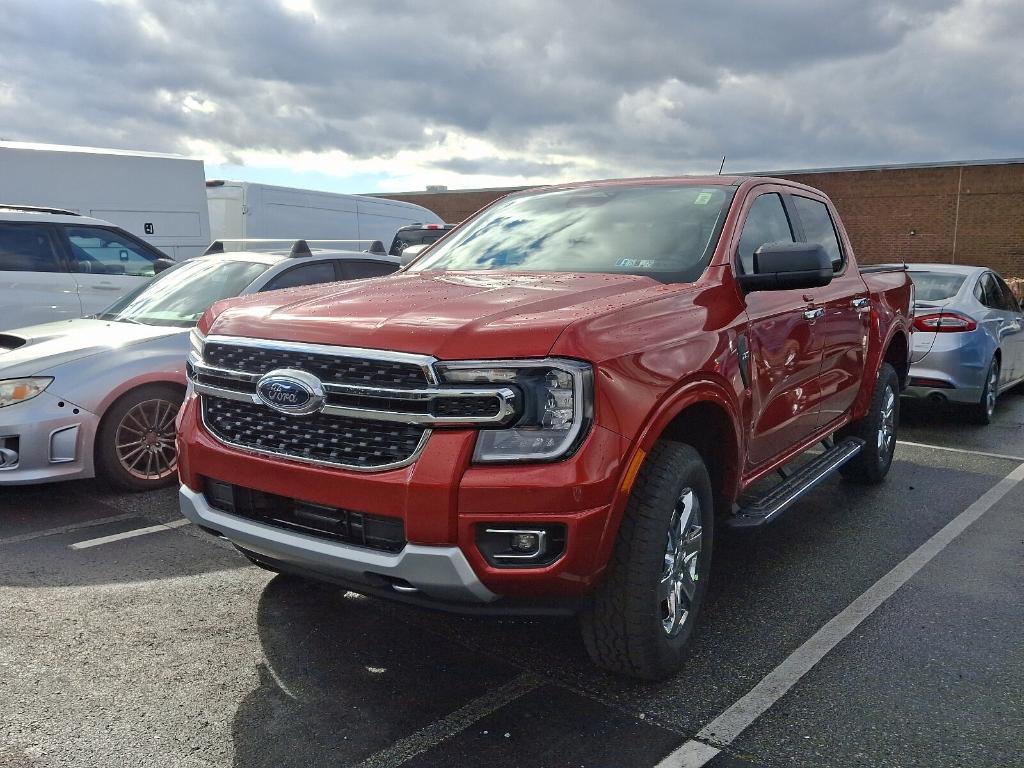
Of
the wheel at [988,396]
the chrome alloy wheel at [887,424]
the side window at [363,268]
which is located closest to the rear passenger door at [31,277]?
the side window at [363,268]

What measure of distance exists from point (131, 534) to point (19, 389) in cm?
112

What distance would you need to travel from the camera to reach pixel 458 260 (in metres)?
4.58

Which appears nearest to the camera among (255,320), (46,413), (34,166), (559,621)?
(255,320)

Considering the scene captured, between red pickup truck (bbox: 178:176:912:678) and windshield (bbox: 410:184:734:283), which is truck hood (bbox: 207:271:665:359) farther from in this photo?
windshield (bbox: 410:184:734:283)

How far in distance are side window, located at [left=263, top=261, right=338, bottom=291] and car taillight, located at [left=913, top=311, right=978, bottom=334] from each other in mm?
5174

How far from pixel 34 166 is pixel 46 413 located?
1010 centimetres

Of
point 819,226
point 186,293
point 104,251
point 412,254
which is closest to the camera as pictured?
point 412,254

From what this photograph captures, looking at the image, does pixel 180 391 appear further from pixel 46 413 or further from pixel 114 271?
pixel 114 271

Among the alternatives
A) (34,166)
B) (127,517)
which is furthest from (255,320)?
(34,166)

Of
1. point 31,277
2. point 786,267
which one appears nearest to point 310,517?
point 786,267

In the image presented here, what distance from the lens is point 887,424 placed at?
627 centimetres

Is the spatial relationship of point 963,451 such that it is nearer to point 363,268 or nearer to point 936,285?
point 936,285

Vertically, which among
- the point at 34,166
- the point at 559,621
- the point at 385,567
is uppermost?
the point at 34,166

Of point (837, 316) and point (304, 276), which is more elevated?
point (304, 276)
